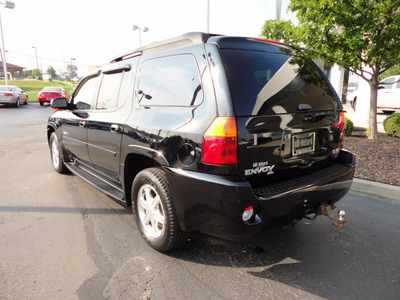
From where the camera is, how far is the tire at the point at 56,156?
4.95m

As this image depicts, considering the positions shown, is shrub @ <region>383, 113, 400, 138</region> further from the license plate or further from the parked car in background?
the parked car in background

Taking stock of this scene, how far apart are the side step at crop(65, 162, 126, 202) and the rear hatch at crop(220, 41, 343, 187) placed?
1658 millimetres

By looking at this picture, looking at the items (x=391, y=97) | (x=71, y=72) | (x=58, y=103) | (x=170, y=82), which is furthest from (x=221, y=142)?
(x=71, y=72)

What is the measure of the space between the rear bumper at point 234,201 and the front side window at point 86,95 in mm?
2117

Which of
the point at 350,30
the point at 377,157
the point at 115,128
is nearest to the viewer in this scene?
the point at 115,128

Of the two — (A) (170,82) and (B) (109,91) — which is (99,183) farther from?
(A) (170,82)

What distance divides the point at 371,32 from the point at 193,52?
5.18 m

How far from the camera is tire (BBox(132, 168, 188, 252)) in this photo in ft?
8.02

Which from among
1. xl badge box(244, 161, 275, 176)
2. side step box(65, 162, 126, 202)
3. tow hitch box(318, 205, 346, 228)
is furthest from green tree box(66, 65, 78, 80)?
tow hitch box(318, 205, 346, 228)

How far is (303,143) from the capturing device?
8.21 ft

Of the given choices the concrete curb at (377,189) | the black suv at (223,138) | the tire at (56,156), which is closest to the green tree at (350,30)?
the concrete curb at (377,189)

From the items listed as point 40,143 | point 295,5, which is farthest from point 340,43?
point 40,143

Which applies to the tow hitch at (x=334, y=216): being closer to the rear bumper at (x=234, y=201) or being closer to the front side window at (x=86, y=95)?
the rear bumper at (x=234, y=201)

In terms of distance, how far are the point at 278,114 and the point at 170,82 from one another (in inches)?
39.4
